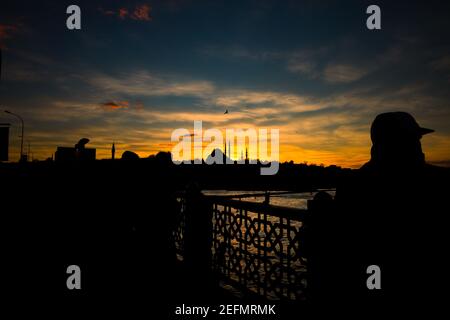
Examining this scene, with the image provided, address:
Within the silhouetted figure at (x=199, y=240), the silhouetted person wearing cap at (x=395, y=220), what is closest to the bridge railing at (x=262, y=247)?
the silhouetted figure at (x=199, y=240)

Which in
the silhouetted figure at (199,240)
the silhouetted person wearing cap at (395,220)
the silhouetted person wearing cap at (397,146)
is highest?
the silhouetted person wearing cap at (397,146)

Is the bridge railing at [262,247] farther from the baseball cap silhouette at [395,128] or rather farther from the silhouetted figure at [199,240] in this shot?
the baseball cap silhouette at [395,128]

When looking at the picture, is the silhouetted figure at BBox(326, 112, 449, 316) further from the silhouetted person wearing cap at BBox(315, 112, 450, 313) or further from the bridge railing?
the bridge railing

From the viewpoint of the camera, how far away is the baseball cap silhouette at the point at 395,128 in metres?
2.55

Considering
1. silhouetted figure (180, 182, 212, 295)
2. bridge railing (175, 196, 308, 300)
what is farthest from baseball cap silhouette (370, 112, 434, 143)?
silhouetted figure (180, 182, 212, 295)

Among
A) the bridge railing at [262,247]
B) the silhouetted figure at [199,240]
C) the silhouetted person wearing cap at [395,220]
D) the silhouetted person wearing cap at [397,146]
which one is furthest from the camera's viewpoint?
the silhouetted figure at [199,240]

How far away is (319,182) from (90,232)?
99.8 m

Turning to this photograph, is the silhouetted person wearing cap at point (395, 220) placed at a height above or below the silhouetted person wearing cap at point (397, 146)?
below

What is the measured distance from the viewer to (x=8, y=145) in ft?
64.2

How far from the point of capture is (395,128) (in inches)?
101

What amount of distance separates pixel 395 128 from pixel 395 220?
74cm

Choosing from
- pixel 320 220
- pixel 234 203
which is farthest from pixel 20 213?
pixel 320 220

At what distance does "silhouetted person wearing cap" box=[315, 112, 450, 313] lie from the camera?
2.35 m
